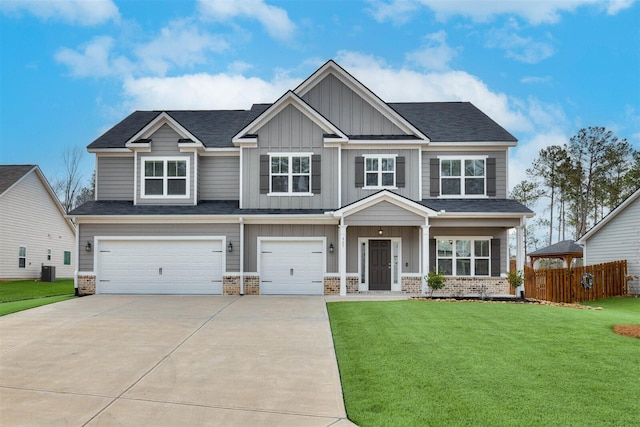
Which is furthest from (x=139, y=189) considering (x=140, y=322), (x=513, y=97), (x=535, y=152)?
(x=535, y=152)

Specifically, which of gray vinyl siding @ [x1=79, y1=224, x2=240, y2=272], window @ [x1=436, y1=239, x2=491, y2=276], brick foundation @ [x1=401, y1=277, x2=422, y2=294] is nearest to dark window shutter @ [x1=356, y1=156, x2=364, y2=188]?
window @ [x1=436, y1=239, x2=491, y2=276]

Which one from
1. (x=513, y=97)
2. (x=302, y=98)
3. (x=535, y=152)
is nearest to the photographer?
(x=302, y=98)

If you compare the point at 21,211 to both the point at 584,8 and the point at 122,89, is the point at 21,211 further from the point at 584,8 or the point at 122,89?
the point at 584,8

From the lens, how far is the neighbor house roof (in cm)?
2072

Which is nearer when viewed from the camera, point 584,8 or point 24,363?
point 24,363

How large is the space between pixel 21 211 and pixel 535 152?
118 ft

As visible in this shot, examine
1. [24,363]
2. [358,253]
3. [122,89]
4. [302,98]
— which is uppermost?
[122,89]

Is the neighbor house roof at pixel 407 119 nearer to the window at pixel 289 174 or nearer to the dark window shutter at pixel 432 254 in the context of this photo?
the window at pixel 289 174

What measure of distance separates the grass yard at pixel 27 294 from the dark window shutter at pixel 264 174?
807 centimetres

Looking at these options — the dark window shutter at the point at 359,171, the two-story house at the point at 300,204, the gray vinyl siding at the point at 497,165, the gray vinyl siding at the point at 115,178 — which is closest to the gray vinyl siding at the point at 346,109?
the two-story house at the point at 300,204

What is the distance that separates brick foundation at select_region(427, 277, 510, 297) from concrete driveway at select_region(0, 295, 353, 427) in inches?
303

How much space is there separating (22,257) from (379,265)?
20479 mm

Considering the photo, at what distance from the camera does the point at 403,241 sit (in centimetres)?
1988

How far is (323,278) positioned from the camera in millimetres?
19531
